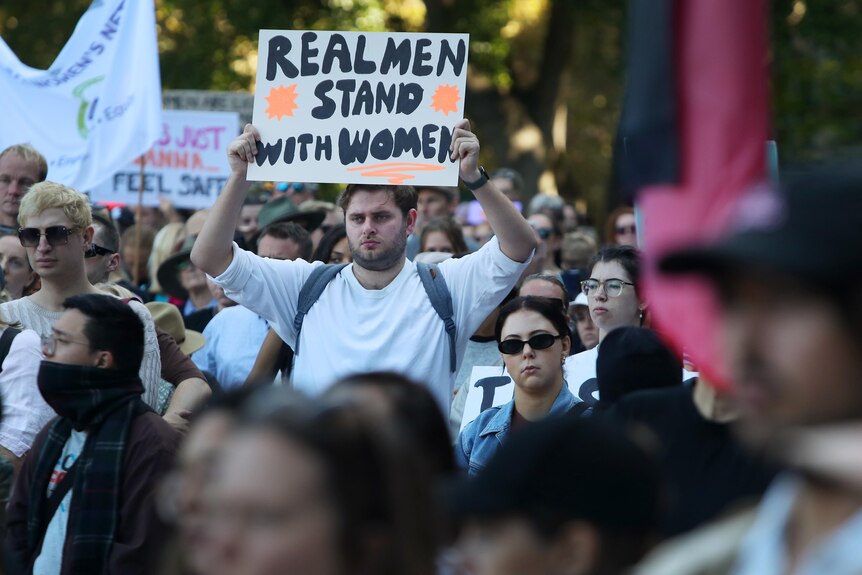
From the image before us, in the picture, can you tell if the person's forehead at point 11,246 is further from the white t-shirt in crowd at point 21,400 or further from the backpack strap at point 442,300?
the backpack strap at point 442,300

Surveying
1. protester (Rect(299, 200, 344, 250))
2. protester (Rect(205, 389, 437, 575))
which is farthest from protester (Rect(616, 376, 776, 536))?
protester (Rect(299, 200, 344, 250))

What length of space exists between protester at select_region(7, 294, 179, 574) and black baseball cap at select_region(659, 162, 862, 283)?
336cm

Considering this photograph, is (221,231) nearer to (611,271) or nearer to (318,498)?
(611,271)

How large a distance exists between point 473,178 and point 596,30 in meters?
17.7

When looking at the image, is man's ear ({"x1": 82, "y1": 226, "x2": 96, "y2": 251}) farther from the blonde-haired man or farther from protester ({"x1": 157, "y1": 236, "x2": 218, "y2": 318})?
protester ({"x1": 157, "y1": 236, "x2": 218, "y2": 318})

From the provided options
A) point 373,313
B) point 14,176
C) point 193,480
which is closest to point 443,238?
point 14,176

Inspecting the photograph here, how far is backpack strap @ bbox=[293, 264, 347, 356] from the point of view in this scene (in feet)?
19.3

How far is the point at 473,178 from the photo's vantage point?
5.97 metres

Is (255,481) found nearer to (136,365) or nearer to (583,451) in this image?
(583,451)

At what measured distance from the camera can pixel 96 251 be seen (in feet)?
23.0

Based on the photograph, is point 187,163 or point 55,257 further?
point 187,163

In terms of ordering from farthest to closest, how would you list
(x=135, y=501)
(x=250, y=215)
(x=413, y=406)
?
(x=250, y=215)
(x=135, y=501)
(x=413, y=406)

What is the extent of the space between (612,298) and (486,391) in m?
0.80

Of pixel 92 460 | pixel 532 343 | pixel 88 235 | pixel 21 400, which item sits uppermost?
pixel 88 235
